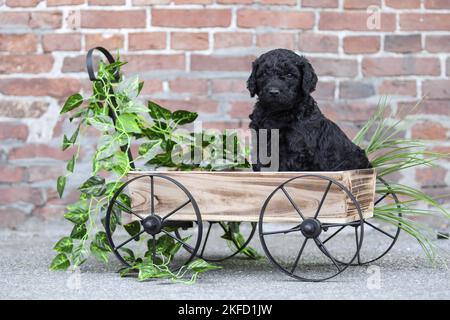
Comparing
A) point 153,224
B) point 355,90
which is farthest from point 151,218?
point 355,90

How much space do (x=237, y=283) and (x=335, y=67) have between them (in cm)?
203

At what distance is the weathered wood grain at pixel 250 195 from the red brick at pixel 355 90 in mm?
1444

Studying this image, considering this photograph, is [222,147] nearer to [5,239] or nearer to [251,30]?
[251,30]

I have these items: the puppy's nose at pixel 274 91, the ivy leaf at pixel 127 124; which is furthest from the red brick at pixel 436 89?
the ivy leaf at pixel 127 124

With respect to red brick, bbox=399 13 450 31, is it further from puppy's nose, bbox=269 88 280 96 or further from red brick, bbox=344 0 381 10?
puppy's nose, bbox=269 88 280 96

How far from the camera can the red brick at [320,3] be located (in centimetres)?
→ 460

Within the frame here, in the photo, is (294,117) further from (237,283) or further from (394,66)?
(394,66)

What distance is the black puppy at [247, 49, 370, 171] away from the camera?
10.1ft

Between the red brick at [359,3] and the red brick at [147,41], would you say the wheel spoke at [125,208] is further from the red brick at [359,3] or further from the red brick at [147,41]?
the red brick at [359,3]

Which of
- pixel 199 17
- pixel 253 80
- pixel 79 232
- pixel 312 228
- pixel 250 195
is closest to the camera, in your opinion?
pixel 312 228

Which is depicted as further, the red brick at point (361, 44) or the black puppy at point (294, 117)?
Answer: the red brick at point (361, 44)

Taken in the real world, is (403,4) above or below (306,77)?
above

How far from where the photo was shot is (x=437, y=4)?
15.2 feet

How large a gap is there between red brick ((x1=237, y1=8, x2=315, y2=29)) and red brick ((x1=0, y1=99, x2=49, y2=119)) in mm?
1320
